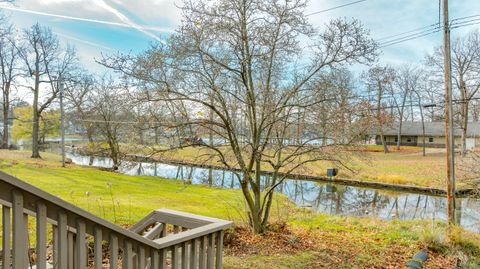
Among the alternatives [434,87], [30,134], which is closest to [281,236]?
[434,87]

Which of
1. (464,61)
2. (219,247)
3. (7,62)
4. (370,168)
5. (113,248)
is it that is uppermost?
(464,61)

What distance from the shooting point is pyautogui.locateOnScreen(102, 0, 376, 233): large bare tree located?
15.0 feet

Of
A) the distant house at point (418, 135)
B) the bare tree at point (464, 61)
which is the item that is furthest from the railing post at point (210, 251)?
the distant house at point (418, 135)

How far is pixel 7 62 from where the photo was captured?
7484 millimetres

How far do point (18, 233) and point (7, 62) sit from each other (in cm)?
793

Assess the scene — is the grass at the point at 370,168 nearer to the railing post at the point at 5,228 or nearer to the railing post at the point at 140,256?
the railing post at the point at 140,256

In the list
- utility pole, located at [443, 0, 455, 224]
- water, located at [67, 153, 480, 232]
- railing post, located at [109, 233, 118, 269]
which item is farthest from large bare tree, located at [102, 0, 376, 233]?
railing post, located at [109, 233, 118, 269]

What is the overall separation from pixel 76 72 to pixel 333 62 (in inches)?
405

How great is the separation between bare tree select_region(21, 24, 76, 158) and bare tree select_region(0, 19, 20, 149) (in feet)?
0.72

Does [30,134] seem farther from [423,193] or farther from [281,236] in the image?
[423,193]

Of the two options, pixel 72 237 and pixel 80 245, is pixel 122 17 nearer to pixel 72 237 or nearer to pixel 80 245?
pixel 72 237

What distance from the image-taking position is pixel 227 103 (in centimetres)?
514

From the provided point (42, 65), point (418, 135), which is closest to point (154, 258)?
point (42, 65)

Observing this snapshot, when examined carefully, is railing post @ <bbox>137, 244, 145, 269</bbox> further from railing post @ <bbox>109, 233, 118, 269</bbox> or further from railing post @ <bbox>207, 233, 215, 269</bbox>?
railing post @ <bbox>207, 233, 215, 269</bbox>
